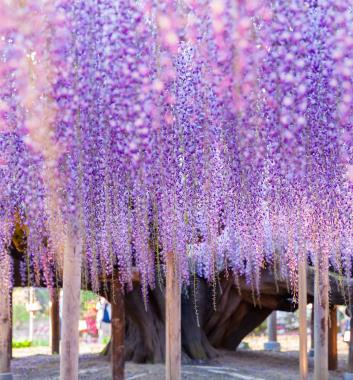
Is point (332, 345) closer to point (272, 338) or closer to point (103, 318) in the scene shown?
point (272, 338)

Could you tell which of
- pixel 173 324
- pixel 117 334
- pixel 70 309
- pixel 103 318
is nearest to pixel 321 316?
pixel 173 324

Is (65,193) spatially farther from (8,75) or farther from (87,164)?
(8,75)

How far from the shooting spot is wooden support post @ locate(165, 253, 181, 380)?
1027 cm

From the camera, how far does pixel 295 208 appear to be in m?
5.51

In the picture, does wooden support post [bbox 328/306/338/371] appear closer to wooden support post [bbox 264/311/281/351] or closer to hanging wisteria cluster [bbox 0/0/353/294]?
wooden support post [bbox 264/311/281/351]

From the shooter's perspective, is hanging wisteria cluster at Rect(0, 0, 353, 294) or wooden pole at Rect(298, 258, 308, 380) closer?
hanging wisteria cluster at Rect(0, 0, 353, 294)

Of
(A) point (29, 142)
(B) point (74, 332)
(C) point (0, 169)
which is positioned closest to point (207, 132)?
(A) point (29, 142)

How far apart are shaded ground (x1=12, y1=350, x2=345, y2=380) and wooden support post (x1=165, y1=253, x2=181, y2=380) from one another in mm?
2385

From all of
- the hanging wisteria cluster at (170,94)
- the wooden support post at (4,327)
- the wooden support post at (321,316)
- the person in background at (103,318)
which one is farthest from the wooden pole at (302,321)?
the person in background at (103,318)

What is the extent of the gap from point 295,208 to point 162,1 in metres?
1.67

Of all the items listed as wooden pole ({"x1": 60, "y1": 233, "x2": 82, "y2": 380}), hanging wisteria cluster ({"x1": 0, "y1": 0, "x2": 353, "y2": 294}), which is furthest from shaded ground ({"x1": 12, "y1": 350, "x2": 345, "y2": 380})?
hanging wisteria cluster ({"x1": 0, "y1": 0, "x2": 353, "y2": 294})

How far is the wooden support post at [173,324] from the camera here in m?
10.3

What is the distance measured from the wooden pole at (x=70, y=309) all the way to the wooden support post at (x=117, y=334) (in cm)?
452

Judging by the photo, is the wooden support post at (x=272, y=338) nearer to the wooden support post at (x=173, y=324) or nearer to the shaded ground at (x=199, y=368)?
the shaded ground at (x=199, y=368)
